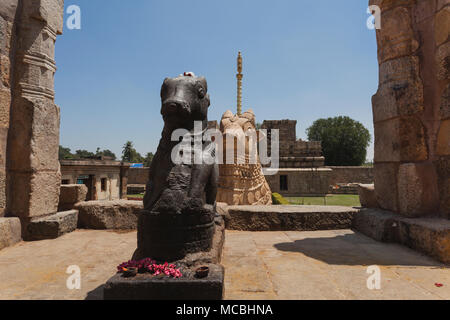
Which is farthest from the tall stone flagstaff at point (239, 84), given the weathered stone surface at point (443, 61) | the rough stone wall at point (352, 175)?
the weathered stone surface at point (443, 61)

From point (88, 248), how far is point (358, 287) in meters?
2.93

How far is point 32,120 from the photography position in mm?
3717

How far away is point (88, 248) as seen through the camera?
10.8ft

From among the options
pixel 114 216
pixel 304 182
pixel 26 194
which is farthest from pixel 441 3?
pixel 304 182

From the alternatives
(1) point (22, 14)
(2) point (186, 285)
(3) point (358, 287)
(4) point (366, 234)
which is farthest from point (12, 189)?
(4) point (366, 234)

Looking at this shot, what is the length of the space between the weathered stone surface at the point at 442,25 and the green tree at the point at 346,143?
3311 centimetres

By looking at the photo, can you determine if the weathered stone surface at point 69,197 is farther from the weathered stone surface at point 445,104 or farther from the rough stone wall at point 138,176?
the rough stone wall at point 138,176

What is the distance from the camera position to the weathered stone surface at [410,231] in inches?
103

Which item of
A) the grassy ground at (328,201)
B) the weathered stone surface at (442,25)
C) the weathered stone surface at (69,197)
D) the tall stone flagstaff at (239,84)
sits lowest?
the grassy ground at (328,201)

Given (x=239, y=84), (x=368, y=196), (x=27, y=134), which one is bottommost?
(x=368, y=196)

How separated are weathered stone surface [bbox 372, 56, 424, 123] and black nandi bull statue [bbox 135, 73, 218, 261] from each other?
2.50m

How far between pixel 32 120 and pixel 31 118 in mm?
31

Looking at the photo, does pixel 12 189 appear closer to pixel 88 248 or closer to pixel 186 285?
pixel 88 248

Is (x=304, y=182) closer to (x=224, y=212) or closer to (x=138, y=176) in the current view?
(x=224, y=212)
